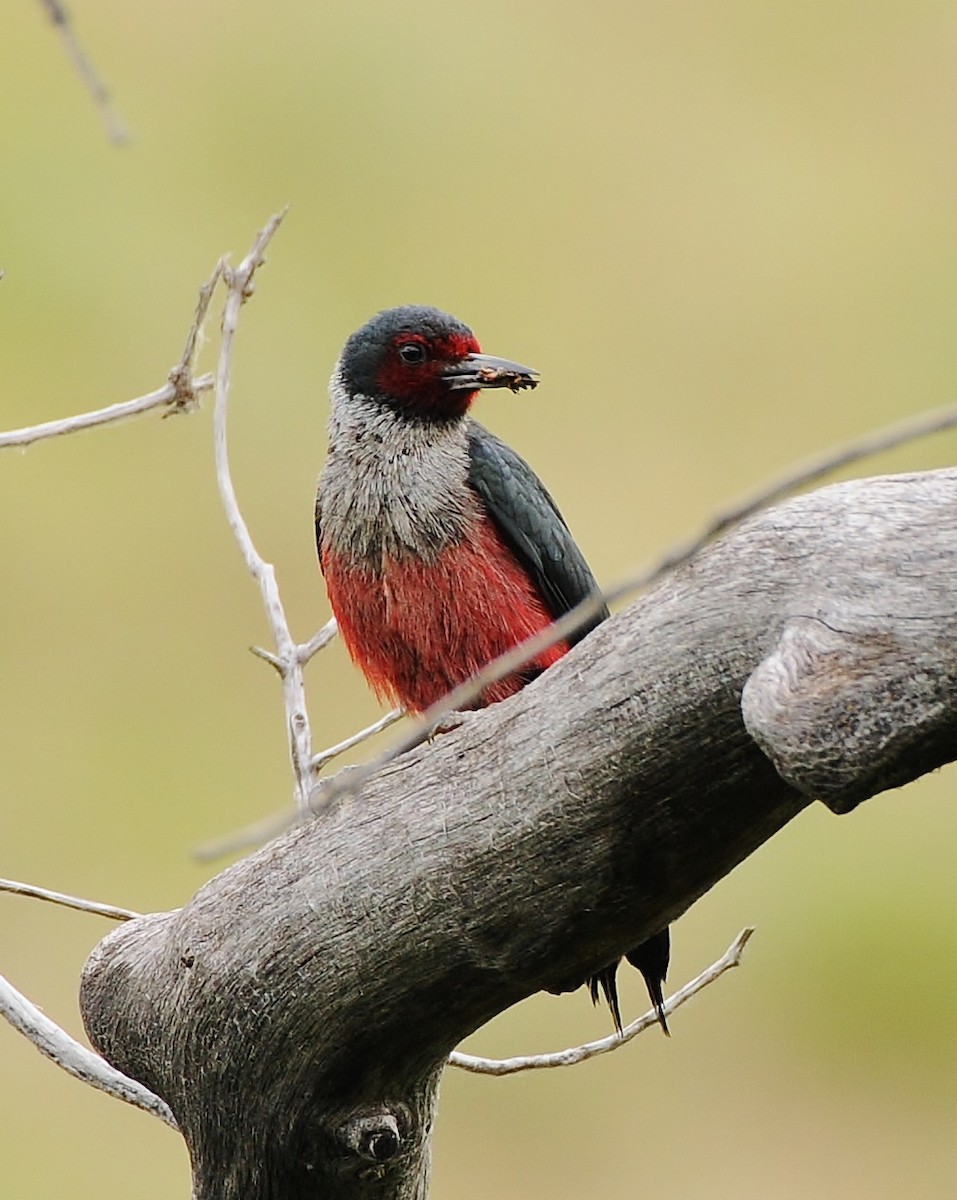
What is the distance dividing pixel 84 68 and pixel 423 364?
2.09 m

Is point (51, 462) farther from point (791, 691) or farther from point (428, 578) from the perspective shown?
point (791, 691)

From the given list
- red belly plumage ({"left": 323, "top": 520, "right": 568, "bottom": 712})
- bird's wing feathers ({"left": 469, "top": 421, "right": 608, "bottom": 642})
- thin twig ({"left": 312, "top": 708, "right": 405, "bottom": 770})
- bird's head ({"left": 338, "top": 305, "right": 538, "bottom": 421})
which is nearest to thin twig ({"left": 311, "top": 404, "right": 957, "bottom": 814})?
thin twig ({"left": 312, "top": 708, "right": 405, "bottom": 770})

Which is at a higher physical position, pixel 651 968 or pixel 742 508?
pixel 742 508

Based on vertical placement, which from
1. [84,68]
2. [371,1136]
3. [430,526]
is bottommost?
[371,1136]

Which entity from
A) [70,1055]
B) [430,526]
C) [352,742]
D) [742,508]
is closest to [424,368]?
[430,526]

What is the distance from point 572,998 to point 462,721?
4.16m

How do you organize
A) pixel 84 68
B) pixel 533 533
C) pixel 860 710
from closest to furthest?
pixel 84 68
pixel 860 710
pixel 533 533

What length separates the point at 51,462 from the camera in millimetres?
8117

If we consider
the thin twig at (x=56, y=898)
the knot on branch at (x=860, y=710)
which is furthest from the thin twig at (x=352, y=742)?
the knot on branch at (x=860, y=710)

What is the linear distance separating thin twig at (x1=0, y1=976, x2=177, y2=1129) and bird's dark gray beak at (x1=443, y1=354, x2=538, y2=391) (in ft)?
4.70

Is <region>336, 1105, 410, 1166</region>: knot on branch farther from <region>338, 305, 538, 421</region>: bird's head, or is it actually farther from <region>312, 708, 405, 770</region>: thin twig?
<region>338, 305, 538, 421</region>: bird's head

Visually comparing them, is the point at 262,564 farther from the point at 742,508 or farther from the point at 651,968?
the point at 742,508

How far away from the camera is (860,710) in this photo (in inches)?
79.0

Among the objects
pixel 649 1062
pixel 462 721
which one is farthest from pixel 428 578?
pixel 649 1062
